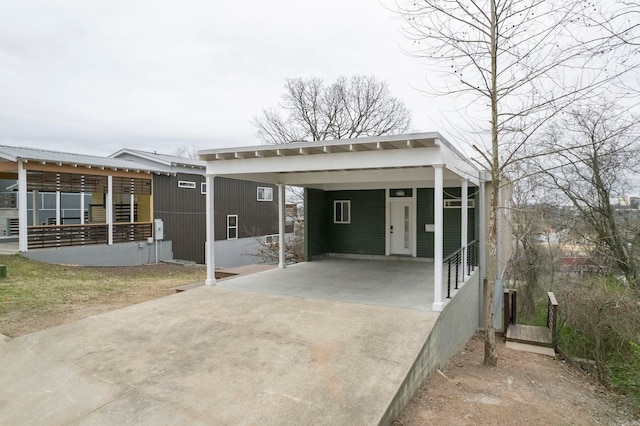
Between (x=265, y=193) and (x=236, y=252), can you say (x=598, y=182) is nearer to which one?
(x=265, y=193)

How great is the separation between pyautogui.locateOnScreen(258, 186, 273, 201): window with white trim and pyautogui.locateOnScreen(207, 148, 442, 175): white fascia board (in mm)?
12797

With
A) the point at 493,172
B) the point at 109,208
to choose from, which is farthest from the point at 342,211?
the point at 109,208

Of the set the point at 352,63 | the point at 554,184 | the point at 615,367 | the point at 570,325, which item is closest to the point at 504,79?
the point at 615,367

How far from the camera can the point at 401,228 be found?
1117cm

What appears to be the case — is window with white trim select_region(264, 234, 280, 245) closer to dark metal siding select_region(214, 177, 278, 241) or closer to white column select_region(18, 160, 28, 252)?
dark metal siding select_region(214, 177, 278, 241)

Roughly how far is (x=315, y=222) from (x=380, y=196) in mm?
2099

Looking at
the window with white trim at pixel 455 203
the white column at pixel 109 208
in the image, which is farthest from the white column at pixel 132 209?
the window with white trim at pixel 455 203

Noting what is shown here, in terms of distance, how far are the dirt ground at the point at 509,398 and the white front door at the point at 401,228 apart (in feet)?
14.5

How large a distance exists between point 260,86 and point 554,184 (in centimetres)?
1713

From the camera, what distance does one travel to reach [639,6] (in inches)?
140

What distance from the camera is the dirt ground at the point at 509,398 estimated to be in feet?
11.9

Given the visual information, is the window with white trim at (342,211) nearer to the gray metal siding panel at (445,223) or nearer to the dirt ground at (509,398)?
the gray metal siding panel at (445,223)

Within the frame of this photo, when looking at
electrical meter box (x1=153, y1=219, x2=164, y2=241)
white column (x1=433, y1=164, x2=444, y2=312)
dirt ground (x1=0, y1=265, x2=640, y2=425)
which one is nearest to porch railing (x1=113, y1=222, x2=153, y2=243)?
electrical meter box (x1=153, y1=219, x2=164, y2=241)

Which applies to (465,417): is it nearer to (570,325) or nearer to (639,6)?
(639,6)
